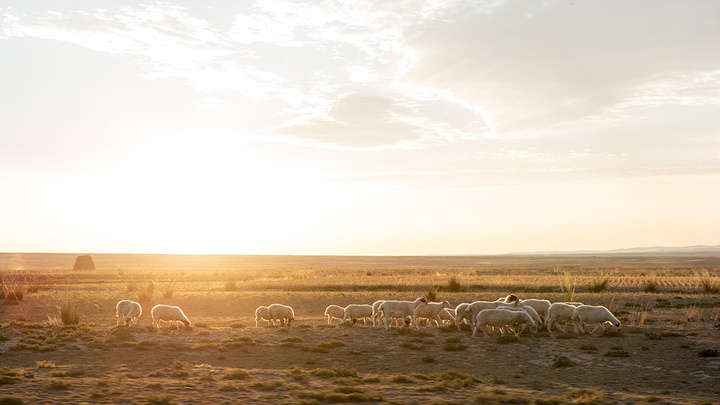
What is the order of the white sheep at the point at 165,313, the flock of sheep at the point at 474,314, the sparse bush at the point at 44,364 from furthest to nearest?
the white sheep at the point at 165,313, the flock of sheep at the point at 474,314, the sparse bush at the point at 44,364

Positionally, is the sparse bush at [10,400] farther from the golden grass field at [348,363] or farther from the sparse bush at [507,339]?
the sparse bush at [507,339]

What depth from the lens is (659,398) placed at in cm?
1248

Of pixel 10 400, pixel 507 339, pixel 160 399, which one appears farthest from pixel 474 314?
pixel 10 400

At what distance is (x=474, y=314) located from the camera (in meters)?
20.9

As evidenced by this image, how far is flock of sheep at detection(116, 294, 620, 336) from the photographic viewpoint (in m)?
20.0

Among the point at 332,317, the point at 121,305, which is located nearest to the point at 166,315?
the point at 121,305

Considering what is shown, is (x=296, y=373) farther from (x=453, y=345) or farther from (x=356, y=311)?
(x=356, y=311)

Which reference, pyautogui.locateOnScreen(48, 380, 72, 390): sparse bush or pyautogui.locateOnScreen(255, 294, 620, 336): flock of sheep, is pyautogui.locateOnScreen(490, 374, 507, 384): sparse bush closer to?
pyautogui.locateOnScreen(255, 294, 620, 336): flock of sheep

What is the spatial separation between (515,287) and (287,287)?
54.5 ft

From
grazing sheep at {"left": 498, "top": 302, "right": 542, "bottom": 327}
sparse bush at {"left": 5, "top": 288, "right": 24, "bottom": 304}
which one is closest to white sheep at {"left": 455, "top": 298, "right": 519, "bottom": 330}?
grazing sheep at {"left": 498, "top": 302, "right": 542, "bottom": 327}

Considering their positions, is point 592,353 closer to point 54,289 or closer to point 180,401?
point 180,401

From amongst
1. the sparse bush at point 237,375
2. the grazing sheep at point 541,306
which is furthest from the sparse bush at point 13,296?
the grazing sheep at point 541,306

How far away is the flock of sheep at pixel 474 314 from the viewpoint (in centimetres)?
Result: 2005

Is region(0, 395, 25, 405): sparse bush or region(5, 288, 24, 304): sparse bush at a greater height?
region(5, 288, 24, 304): sparse bush
